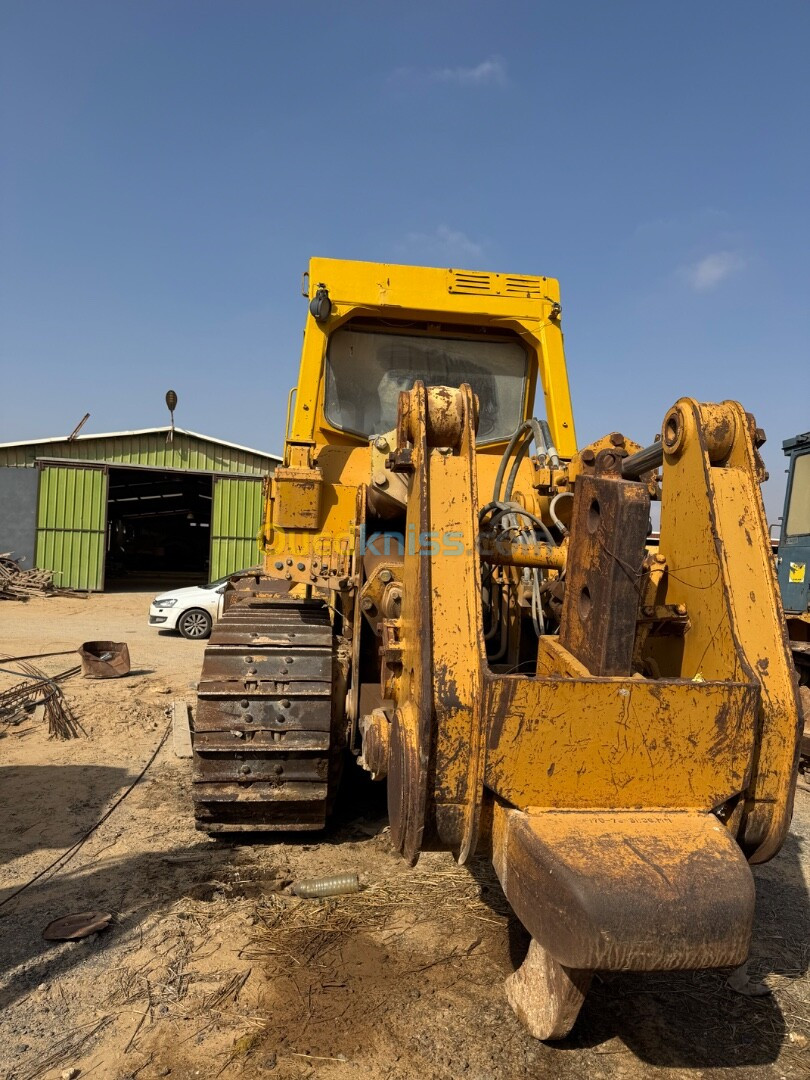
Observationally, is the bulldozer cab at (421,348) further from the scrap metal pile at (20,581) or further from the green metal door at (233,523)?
the green metal door at (233,523)

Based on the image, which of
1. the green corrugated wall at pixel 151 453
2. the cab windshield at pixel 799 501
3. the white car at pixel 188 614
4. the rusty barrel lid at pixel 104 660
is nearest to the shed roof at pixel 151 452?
the green corrugated wall at pixel 151 453

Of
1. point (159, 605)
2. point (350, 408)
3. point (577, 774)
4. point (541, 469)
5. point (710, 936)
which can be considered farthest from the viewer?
point (159, 605)

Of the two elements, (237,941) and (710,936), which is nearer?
(710,936)

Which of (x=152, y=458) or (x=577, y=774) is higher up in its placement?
(x=152, y=458)

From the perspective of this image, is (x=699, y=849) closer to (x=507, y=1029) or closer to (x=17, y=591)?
(x=507, y=1029)

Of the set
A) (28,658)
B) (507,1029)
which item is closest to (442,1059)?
(507,1029)

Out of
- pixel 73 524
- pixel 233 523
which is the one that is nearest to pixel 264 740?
pixel 233 523

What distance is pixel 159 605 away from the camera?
13.3m

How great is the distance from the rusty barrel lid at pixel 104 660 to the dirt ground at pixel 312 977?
4.30 metres

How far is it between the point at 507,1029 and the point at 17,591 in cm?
1907

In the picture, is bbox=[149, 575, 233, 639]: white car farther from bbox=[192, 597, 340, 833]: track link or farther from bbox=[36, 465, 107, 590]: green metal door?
bbox=[192, 597, 340, 833]: track link

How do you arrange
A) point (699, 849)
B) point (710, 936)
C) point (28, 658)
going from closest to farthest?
point (710, 936), point (699, 849), point (28, 658)

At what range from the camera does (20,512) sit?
19953 millimetres

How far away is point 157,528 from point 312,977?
112 feet
